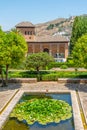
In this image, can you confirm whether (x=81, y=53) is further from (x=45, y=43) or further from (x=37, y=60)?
(x=45, y=43)

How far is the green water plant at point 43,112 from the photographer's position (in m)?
16.1

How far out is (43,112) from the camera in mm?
17234

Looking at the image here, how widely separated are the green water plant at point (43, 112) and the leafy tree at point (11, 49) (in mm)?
5729

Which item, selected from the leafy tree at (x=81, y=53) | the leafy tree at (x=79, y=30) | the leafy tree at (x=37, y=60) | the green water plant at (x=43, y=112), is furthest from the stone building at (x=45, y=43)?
the green water plant at (x=43, y=112)

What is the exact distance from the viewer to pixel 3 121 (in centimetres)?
1540

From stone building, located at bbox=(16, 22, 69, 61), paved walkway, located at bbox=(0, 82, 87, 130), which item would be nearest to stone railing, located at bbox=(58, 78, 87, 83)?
paved walkway, located at bbox=(0, 82, 87, 130)

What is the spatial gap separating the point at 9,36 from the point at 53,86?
7.06m

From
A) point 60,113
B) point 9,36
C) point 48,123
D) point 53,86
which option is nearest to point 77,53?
point 53,86

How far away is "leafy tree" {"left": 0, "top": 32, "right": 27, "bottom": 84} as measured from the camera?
23.7 m

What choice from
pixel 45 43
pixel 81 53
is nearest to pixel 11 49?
pixel 81 53

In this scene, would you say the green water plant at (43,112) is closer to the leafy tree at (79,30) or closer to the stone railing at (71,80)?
the stone railing at (71,80)

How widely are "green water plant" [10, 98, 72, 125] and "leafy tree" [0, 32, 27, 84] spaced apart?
573 centimetres

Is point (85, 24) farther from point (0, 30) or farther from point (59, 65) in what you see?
point (0, 30)

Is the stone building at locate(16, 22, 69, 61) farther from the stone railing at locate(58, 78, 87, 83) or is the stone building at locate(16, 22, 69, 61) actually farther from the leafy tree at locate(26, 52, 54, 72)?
the stone railing at locate(58, 78, 87, 83)
